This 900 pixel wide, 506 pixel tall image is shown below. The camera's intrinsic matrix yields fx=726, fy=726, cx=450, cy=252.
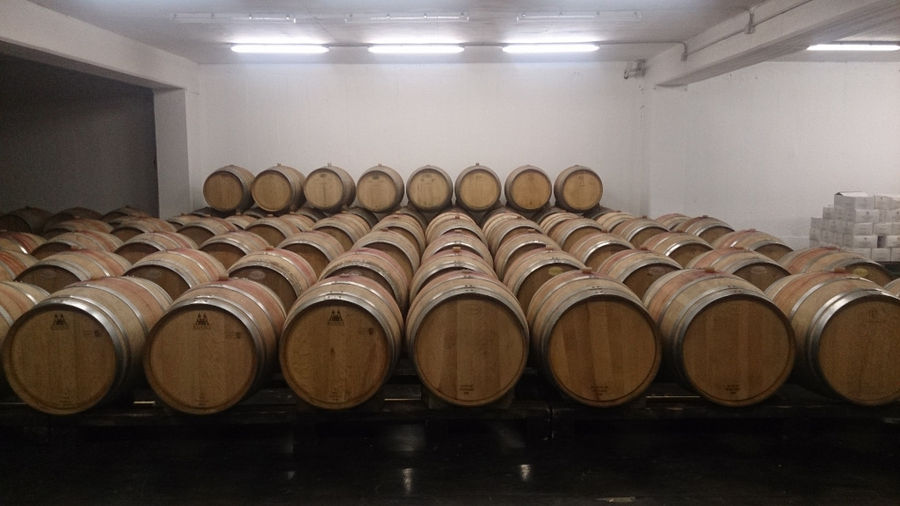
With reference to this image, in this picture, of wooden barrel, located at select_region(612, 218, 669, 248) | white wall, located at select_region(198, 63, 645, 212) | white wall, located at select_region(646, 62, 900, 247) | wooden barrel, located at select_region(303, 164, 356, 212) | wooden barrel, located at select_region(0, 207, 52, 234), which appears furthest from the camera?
white wall, located at select_region(646, 62, 900, 247)

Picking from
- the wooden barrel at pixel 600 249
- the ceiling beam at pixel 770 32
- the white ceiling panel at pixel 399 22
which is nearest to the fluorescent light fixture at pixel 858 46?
the ceiling beam at pixel 770 32

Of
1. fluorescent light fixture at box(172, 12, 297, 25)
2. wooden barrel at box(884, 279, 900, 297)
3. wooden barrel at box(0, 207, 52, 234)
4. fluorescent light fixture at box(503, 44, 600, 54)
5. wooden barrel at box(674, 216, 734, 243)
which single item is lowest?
wooden barrel at box(884, 279, 900, 297)

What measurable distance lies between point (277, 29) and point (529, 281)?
490cm

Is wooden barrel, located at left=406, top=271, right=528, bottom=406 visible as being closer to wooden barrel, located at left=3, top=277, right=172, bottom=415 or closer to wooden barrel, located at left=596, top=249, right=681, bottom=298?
wooden barrel, located at left=596, top=249, right=681, bottom=298

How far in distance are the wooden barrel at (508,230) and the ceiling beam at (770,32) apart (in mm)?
2888

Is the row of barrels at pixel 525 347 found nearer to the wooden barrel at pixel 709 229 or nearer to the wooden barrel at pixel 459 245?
the wooden barrel at pixel 459 245

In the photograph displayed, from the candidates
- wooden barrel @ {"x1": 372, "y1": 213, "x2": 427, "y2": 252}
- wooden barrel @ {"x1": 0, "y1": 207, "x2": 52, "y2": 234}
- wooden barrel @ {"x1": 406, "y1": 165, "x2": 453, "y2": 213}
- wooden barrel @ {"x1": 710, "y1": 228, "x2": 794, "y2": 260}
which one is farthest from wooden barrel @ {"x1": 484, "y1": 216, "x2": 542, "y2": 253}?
wooden barrel @ {"x1": 0, "y1": 207, "x2": 52, "y2": 234}

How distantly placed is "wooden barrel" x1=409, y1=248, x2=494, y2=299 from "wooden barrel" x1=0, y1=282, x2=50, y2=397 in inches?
95.3

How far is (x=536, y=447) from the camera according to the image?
14.4 feet

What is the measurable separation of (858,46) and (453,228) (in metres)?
6.52

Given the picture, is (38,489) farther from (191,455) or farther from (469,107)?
(469,107)

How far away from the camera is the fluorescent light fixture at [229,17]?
7438mm

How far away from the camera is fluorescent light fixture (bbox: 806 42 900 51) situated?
9.54 meters

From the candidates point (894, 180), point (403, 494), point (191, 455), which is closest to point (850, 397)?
point (403, 494)
